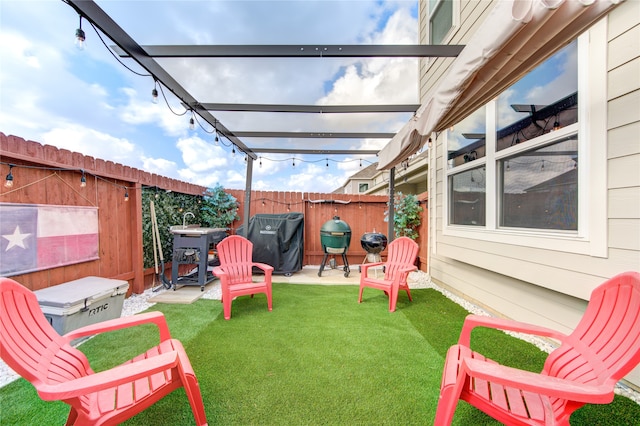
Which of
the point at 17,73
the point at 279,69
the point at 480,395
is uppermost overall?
the point at 279,69

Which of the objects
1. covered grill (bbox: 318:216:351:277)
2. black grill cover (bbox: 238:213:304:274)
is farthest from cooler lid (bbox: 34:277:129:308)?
covered grill (bbox: 318:216:351:277)

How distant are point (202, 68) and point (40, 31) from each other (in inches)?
62.8

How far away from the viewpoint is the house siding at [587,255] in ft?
5.64

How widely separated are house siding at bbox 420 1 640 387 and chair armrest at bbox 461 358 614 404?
130cm

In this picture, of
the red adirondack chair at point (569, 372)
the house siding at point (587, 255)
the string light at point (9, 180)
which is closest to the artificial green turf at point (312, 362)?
the red adirondack chair at point (569, 372)

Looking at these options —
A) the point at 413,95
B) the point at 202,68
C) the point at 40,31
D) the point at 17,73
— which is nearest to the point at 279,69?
the point at 202,68

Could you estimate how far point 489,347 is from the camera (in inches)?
89.9

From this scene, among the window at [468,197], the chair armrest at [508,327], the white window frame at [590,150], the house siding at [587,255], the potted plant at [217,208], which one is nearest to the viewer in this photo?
the chair armrest at [508,327]

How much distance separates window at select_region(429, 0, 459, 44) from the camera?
3.99 metres

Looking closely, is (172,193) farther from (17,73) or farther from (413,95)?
(413,95)

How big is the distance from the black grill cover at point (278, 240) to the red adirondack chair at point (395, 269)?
6.56 feet

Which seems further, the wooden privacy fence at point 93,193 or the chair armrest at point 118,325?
the wooden privacy fence at point 93,193

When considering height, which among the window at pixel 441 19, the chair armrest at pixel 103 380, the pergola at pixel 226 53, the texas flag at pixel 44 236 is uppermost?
the window at pixel 441 19

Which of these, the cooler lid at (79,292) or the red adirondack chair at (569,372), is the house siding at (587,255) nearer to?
the red adirondack chair at (569,372)
